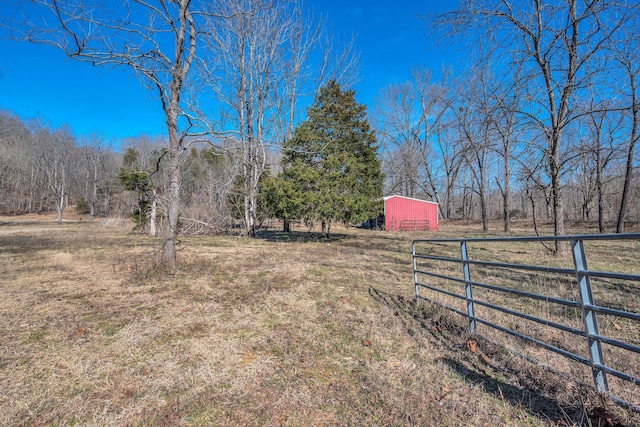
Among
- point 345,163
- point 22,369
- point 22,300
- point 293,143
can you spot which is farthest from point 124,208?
point 22,369

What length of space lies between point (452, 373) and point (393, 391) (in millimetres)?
639

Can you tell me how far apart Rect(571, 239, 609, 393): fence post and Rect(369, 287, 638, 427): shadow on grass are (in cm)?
→ 12

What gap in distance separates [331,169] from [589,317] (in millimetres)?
11564

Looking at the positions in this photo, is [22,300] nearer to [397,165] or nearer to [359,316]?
[359,316]

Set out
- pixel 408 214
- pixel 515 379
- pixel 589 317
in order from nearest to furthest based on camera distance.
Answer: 1. pixel 589 317
2. pixel 515 379
3. pixel 408 214

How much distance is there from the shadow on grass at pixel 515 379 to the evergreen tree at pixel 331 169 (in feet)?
28.5

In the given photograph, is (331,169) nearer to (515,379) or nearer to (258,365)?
(258,365)

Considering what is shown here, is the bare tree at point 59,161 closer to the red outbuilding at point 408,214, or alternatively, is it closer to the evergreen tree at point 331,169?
the evergreen tree at point 331,169

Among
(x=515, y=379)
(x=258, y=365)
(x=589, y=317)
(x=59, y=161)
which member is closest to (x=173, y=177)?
(x=258, y=365)

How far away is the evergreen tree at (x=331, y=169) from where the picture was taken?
41.0 ft

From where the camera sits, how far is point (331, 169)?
1319 cm

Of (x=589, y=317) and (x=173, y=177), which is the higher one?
(x=173, y=177)

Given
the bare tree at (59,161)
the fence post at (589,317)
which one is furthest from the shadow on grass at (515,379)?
the bare tree at (59,161)

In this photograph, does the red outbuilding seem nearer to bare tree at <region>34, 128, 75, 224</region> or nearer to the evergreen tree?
the evergreen tree
